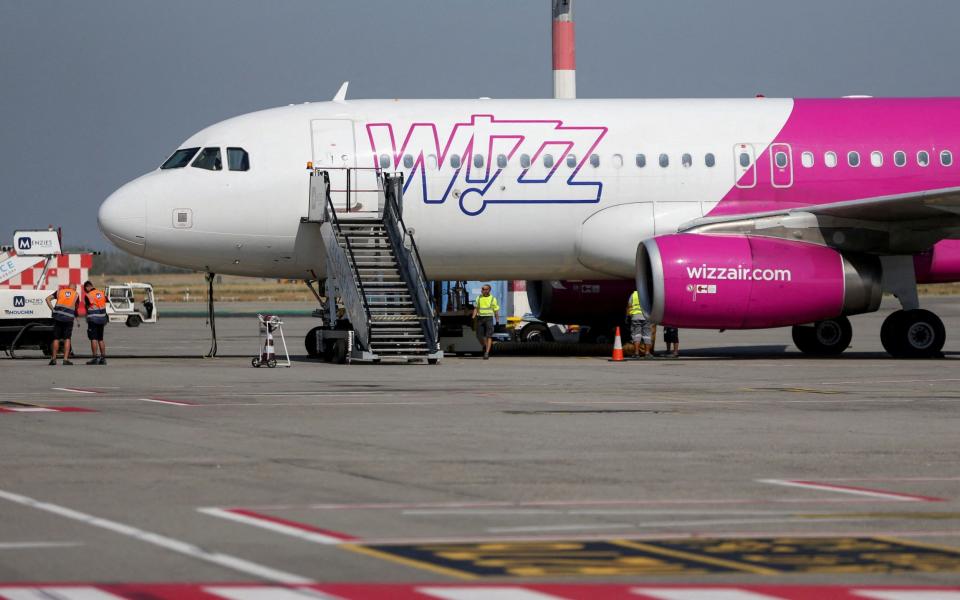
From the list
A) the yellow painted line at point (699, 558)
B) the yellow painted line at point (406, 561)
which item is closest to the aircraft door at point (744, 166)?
the yellow painted line at point (699, 558)

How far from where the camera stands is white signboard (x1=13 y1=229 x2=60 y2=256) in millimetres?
31594

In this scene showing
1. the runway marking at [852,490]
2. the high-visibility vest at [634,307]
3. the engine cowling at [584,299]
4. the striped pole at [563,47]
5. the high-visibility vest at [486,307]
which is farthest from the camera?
the striped pole at [563,47]

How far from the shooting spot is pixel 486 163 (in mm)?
24641

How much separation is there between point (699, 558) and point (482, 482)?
2859mm

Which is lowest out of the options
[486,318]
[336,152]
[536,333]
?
[536,333]

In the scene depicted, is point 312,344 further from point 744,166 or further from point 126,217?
point 744,166

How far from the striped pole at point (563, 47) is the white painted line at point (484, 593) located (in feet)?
136

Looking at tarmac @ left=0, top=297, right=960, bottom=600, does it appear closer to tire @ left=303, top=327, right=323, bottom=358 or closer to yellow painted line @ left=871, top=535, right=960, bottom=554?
yellow painted line @ left=871, top=535, right=960, bottom=554

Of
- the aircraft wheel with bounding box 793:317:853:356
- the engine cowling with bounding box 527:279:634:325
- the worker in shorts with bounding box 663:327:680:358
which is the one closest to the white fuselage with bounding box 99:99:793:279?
the worker in shorts with bounding box 663:327:680:358

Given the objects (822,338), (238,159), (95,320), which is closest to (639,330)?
(822,338)

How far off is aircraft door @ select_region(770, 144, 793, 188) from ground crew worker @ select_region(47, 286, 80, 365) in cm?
1285

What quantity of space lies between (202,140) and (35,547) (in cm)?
1858

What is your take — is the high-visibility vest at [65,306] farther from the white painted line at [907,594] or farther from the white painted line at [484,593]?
the white painted line at [907,594]

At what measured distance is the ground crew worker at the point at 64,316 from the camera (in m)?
24.5
